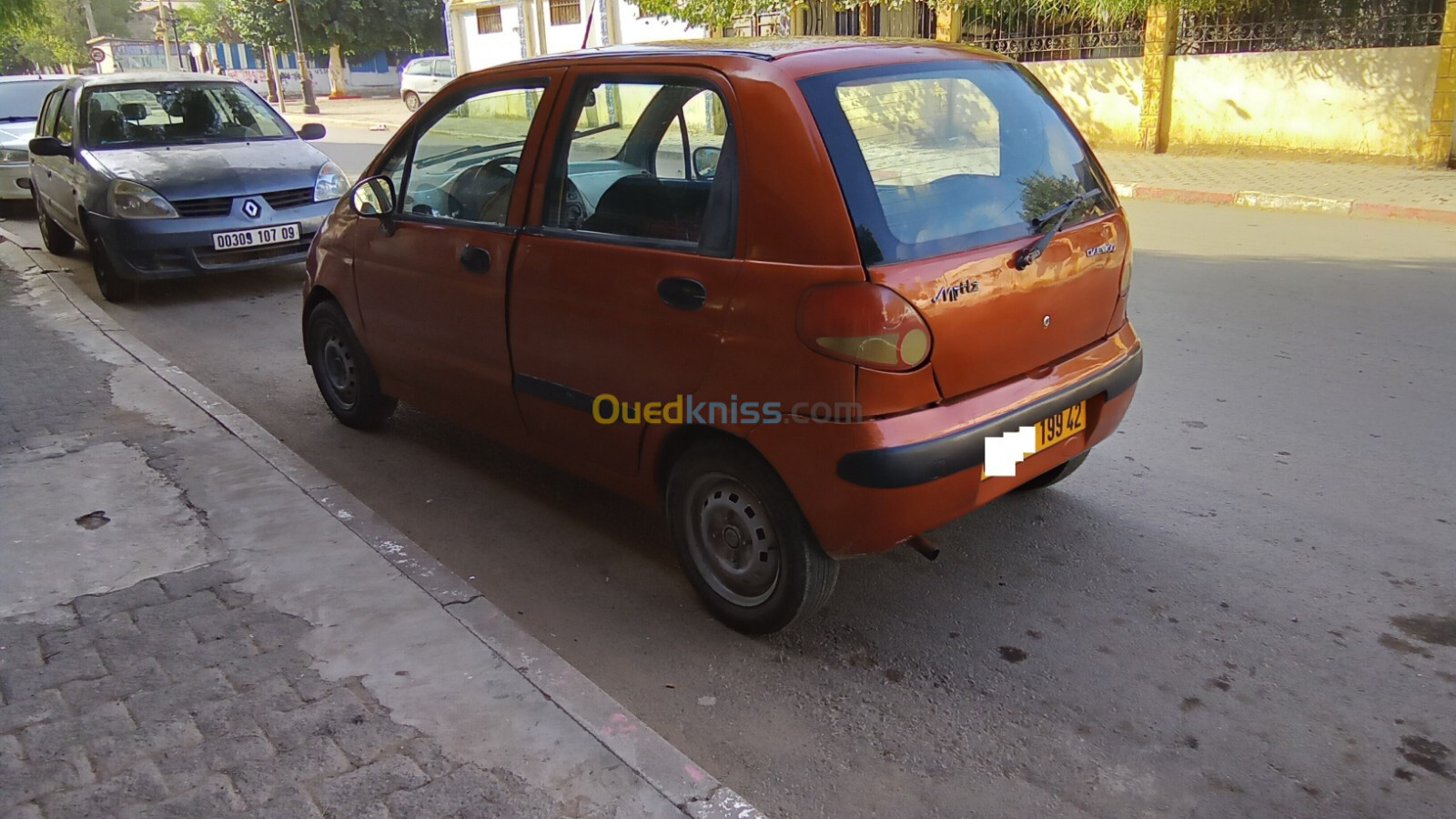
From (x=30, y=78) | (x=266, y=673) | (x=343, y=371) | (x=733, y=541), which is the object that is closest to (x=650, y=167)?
(x=733, y=541)

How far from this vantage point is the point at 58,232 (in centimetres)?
989

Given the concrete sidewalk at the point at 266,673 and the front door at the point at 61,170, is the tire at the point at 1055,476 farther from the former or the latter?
the front door at the point at 61,170

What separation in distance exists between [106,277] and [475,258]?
560cm

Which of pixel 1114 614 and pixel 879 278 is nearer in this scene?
pixel 879 278

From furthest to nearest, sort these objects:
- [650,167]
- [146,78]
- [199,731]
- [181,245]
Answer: [146,78]
[181,245]
[650,167]
[199,731]

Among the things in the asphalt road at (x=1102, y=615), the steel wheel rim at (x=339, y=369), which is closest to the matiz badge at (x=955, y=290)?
the asphalt road at (x=1102, y=615)

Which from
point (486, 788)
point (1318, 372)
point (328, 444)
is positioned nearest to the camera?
point (486, 788)

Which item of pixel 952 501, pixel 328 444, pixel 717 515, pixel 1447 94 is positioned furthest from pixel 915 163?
pixel 1447 94

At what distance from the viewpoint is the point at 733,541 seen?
A: 10.5ft

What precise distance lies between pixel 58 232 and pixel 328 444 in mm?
6883

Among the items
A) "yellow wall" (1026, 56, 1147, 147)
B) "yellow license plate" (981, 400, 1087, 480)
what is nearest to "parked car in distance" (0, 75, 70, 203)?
"yellow license plate" (981, 400, 1087, 480)

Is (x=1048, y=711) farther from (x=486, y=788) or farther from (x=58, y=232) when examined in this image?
(x=58, y=232)

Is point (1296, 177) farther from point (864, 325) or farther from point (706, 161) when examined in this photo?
point (864, 325)

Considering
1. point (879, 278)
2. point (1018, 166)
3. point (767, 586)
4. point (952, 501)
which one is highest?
point (1018, 166)
